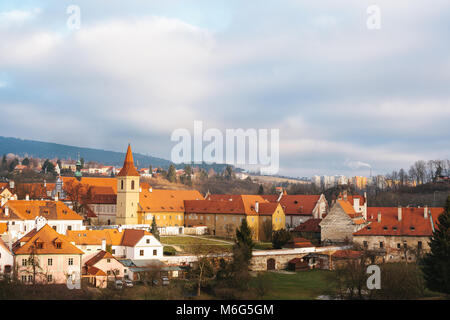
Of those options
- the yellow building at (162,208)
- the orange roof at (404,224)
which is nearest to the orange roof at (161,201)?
the yellow building at (162,208)

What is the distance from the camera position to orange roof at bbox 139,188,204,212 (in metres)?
80.8

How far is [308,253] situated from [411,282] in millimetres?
20241

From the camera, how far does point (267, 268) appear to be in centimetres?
5862

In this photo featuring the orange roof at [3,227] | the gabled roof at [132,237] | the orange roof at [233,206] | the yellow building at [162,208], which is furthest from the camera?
the yellow building at [162,208]

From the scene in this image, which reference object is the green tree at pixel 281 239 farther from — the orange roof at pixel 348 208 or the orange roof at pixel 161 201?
the orange roof at pixel 161 201

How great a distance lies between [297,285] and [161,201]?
3713 centimetres

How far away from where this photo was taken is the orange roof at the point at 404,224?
208 ft

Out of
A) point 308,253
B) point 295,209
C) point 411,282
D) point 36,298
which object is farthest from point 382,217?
point 36,298

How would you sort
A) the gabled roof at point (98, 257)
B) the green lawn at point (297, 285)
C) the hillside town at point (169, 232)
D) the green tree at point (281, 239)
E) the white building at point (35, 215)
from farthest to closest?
the green tree at point (281, 239)
the white building at point (35, 215)
the gabled roof at point (98, 257)
the hillside town at point (169, 232)
the green lawn at point (297, 285)

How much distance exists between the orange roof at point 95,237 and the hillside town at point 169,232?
4.0 inches
